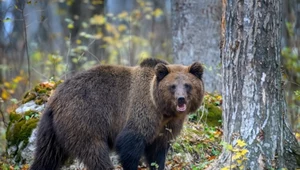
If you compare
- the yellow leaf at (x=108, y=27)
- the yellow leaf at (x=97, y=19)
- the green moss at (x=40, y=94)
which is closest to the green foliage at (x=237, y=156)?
the green moss at (x=40, y=94)

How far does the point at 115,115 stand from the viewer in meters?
7.87

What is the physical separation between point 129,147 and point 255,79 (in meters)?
2.01

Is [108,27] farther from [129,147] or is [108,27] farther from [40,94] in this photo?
[129,147]

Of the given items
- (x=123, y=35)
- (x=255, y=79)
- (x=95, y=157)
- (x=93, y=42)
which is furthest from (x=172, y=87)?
(x=123, y=35)

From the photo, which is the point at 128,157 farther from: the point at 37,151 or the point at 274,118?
the point at 274,118

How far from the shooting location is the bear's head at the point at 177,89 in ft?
25.0

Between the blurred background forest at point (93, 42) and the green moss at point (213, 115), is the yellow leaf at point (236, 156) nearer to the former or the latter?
the blurred background forest at point (93, 42)

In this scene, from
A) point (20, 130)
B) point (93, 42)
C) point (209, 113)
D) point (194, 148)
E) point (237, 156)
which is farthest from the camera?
point (93, 42)

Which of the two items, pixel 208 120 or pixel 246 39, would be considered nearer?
pixel 246 39

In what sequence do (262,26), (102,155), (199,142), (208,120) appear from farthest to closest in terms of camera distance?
1. (208,120)
2. (199,142)
3. (102,155)
4. (262,26)

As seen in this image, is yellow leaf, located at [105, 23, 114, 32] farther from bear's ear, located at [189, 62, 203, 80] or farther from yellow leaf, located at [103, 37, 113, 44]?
bear's ear, located at [189, 62, 203, 80]

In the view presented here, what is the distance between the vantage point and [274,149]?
6.66m

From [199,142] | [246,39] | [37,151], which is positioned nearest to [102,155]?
[37,151]

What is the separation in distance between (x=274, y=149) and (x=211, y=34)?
5.14m
